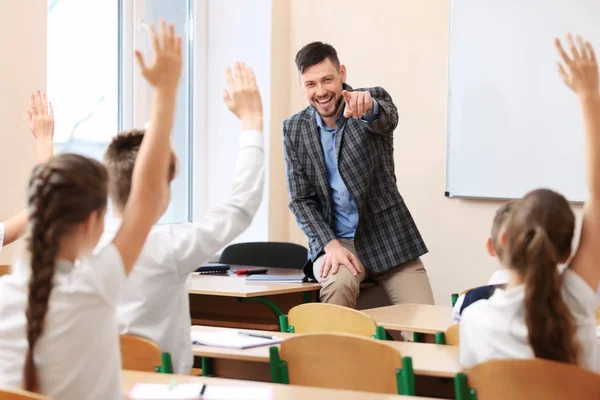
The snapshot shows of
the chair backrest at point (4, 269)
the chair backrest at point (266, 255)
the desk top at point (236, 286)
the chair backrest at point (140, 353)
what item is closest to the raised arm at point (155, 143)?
the chair backrest at point (140, 353)

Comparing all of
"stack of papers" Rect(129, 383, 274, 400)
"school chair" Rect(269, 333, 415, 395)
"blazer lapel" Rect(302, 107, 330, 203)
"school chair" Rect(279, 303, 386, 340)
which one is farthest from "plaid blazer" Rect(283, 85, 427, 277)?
"stack of papers" Rect(129, 383, 274, 400)

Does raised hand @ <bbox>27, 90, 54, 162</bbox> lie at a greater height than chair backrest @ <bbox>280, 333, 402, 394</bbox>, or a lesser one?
greater

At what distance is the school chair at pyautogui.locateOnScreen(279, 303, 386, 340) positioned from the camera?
117 inches

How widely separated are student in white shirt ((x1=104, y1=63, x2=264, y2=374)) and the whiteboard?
9.40 feet

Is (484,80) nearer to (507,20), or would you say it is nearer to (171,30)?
(507,20)

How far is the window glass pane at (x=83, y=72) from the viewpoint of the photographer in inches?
197

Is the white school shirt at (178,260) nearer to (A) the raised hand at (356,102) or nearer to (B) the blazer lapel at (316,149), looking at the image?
(A) the raised hand at (356,102)

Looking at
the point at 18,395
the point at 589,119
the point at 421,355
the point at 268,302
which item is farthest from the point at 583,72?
the point at 268,302

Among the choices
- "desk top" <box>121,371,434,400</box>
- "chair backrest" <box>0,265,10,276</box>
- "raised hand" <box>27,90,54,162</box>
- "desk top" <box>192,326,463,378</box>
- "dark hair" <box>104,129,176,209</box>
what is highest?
"raised hand" <box>27,90,54,162</box>

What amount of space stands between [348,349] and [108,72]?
3.58 meters

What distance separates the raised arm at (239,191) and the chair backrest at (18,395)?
742mm

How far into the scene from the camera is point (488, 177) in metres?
5.02

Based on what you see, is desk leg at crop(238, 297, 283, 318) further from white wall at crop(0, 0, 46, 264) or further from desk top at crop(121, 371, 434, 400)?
desk top at crop(121, 371, 434, 400)

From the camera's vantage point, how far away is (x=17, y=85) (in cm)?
425
